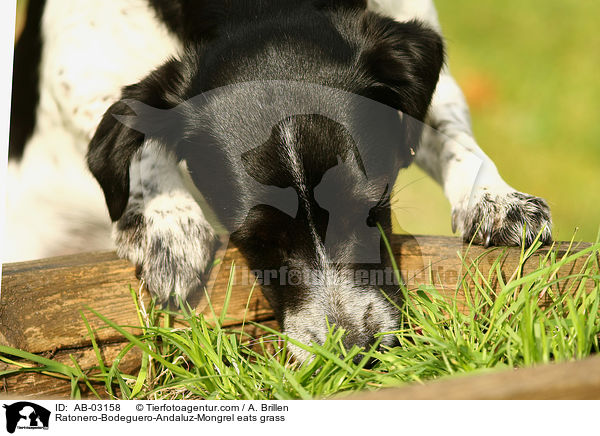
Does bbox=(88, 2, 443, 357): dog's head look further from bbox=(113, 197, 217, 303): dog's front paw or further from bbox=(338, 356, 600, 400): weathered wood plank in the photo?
bbox=(338, 356, 600, 400): weathered wood plank

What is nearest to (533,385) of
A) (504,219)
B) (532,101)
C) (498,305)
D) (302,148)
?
(498,305)

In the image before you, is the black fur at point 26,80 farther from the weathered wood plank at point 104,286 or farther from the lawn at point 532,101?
the lawn at point 532,101

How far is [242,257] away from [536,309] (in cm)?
97

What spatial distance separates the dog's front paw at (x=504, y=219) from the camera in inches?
85.7

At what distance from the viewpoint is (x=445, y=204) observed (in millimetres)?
2533

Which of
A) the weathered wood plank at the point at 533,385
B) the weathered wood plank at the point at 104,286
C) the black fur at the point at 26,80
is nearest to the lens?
the weathered wood plank at the point at 533,385

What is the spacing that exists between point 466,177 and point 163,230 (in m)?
1.18

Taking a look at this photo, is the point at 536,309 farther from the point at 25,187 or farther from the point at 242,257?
the point at 25,187

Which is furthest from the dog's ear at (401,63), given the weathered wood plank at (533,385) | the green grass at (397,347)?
the weathered wood plank at (533,385)

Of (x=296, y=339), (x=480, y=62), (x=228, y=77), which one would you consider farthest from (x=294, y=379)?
(x=480, y=62)
